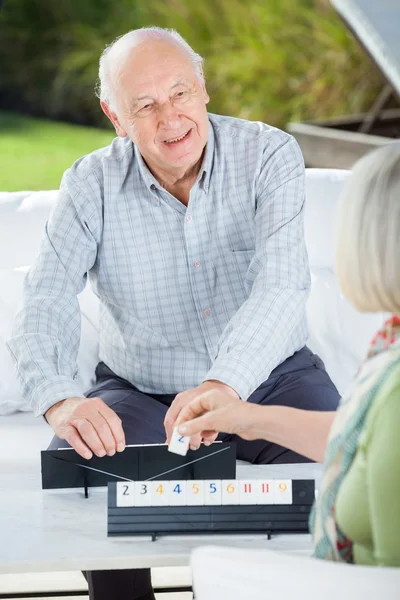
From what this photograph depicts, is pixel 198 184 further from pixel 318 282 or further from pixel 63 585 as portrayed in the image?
pixel 63 585

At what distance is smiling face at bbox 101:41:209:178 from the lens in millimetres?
2115

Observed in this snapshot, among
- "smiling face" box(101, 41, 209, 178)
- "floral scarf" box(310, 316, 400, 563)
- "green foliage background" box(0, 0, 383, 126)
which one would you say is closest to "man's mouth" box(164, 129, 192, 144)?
"smiling face" box(101, 41, 209, 178)

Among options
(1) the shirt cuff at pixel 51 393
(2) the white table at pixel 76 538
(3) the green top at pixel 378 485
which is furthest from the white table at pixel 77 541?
(3) the green top at pixel 378 485

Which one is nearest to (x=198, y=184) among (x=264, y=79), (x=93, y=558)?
(x=93, y=558)

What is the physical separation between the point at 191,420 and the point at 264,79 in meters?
6.06

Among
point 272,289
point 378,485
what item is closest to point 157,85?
point 272,289

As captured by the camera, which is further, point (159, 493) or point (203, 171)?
point (203, 171)

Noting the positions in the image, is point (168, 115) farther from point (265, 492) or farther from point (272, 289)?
point (265, 492)

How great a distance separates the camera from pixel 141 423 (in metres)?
2.05

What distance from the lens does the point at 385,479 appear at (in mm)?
1097

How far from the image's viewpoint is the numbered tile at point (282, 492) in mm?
1550

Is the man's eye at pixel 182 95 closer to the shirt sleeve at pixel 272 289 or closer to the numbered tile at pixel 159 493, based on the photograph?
the shirt sleeve at pixel 272 289

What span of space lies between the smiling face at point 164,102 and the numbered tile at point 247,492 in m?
0.84

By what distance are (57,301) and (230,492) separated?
29.2 inches
